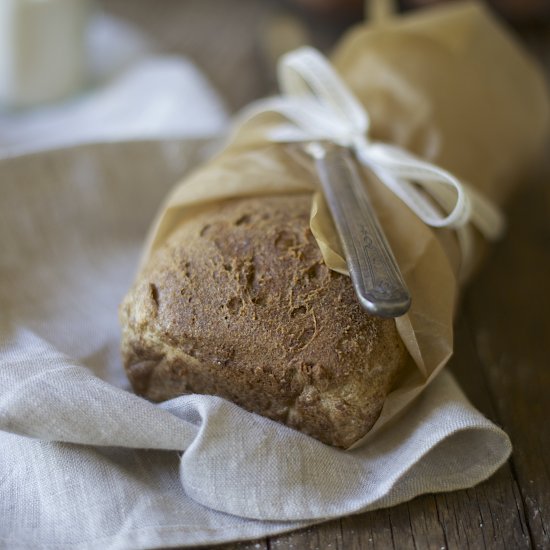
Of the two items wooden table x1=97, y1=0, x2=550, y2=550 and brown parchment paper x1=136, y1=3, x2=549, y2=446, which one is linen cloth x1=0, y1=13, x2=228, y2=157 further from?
brown parchment paper x1=136, y1=3, x2=549, y2=446

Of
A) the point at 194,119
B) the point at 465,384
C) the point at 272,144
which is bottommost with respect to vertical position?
the point at 465,384

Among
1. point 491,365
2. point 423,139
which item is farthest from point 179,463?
point 423,139

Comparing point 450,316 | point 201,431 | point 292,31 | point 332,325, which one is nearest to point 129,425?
point 201,431

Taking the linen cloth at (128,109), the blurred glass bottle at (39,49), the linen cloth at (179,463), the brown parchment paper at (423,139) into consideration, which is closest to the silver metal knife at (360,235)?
the brown parchment paper at (423,139)

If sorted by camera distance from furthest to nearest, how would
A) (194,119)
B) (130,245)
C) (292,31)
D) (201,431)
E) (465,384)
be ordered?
(292,31) → (194,119) → (130,245) → (465,384) → (201,431)

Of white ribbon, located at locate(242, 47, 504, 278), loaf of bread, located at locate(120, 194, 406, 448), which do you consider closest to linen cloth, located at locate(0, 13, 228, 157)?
white ribbon, located at locate(242, 47, 504, 278)

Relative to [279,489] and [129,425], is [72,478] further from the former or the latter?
[279,489]

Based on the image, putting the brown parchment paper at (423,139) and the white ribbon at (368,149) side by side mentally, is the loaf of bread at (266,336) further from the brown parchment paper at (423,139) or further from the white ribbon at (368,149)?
the white ribbon at (368,149)
